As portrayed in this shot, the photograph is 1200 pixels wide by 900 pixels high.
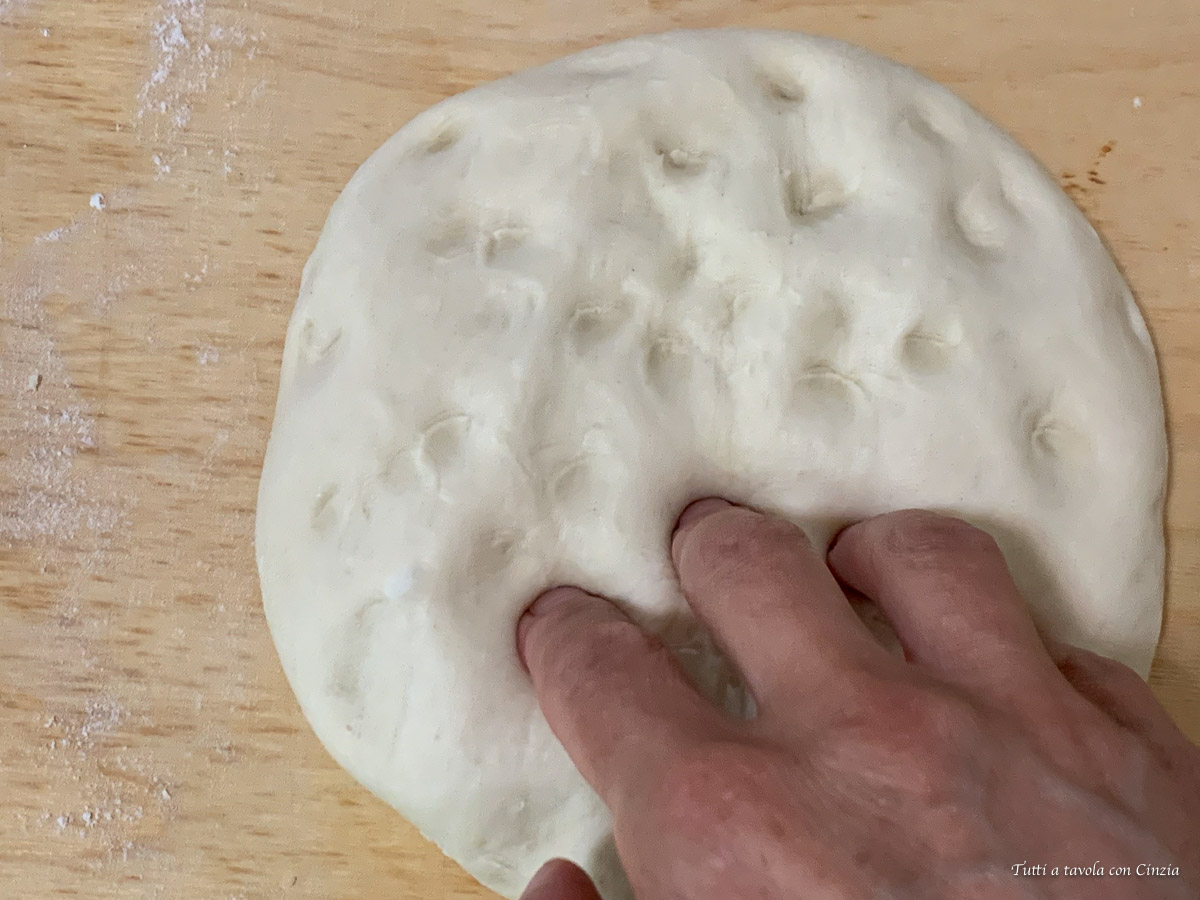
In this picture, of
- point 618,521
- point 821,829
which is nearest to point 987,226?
point 618,521

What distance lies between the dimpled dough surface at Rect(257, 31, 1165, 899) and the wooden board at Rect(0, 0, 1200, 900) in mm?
147

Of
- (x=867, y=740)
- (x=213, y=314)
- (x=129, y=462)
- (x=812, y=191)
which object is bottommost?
(x=129, y=462)

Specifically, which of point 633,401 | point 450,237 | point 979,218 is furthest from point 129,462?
point 979,218

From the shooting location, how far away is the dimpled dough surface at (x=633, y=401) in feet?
2.11

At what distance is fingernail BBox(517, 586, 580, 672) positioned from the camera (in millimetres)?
644

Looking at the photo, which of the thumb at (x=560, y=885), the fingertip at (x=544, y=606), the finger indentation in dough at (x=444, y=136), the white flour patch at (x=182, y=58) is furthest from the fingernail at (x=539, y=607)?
the white flour patch at (x=182, y=58)

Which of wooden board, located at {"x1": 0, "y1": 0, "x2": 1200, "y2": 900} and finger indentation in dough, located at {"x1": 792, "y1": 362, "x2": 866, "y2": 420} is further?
wooden board, located at {"x1": 0, "y1": 0, "x2": 1200, "y2": 900}

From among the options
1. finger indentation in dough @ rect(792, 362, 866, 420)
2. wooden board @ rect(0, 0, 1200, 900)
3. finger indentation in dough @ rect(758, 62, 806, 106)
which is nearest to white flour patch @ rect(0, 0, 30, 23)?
wooden board @ rect(0, 0, 1200, 900)

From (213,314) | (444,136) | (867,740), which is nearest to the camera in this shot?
(867,740)

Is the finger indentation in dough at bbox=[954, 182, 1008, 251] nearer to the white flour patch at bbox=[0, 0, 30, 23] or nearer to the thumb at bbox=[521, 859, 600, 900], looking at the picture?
the thumb at bbox=[521, 859, 600, 900]

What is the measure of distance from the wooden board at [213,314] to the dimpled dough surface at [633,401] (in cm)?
15

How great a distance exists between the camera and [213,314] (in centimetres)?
86

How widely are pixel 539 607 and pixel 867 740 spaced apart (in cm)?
25

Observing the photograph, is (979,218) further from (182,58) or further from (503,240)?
(182,58)
